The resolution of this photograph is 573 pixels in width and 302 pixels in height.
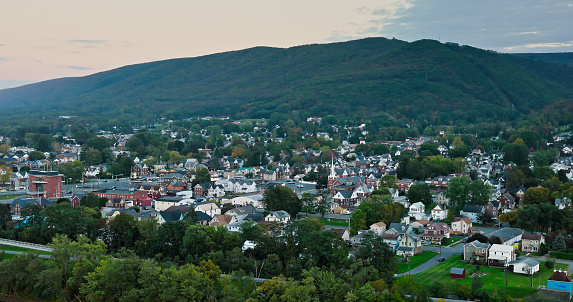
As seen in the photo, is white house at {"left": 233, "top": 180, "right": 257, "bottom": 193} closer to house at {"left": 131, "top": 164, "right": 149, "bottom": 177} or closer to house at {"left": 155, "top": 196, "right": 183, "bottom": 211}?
house at {"left": 155, "top": 196, "right": 183, "bottom": 211}

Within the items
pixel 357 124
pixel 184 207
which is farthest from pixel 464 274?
pixel 357 124

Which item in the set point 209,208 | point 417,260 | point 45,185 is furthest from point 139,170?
point 417,260

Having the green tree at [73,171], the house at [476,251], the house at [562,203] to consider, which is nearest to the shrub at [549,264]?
the house at [476,251]

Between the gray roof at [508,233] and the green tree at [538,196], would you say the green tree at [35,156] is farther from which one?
the gray roof at [508,233]

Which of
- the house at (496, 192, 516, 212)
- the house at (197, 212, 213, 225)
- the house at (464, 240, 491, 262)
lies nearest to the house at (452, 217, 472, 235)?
the house at (464, 240, 491, 262)

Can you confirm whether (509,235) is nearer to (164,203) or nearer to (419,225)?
(419,225)

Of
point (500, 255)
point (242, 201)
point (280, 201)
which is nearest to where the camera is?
point (500, 255)
